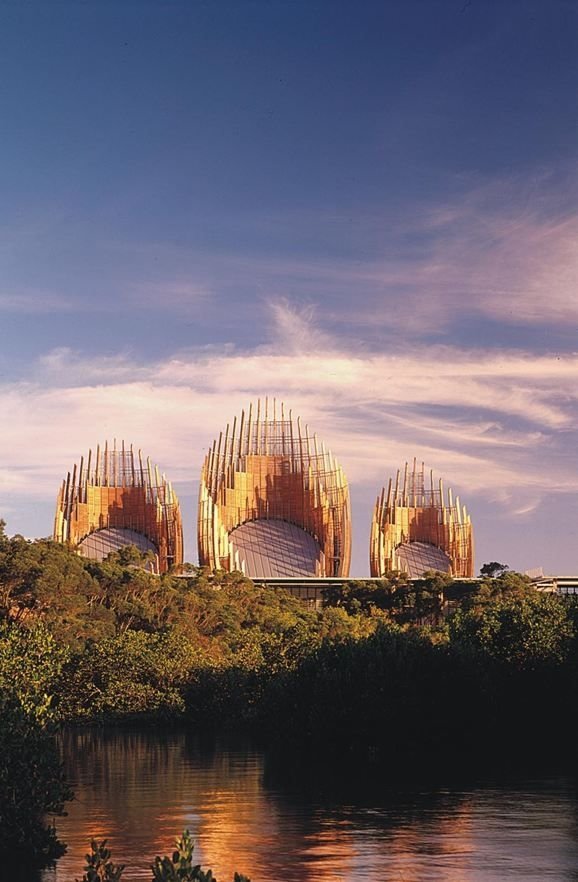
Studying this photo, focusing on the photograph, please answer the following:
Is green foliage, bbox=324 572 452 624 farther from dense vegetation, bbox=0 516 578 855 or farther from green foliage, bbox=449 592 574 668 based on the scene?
green foliage, bbox=449 592 574 668

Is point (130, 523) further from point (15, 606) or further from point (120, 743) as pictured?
point (120, 743)

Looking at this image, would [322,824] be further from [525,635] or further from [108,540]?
[108,540]

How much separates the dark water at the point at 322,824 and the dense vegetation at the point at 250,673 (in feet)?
8.12

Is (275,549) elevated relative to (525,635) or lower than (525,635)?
elevated

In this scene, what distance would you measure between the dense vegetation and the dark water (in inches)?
97.4

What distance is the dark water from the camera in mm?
14664

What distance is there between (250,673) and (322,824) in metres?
21.2

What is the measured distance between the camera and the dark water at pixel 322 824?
1466 centimetres

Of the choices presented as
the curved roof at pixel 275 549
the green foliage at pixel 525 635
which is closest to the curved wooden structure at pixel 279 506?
the curved roof at pixel 275 549

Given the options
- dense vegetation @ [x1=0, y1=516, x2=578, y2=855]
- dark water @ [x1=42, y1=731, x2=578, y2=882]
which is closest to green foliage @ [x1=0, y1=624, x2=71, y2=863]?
dense vegetation @ [x1=0, y1=516, x2=578, y2=855]

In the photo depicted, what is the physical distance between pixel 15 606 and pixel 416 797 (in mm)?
27868

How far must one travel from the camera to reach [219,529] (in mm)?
71250

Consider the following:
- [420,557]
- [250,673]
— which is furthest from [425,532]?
[250,673]

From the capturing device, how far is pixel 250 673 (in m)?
39.2
